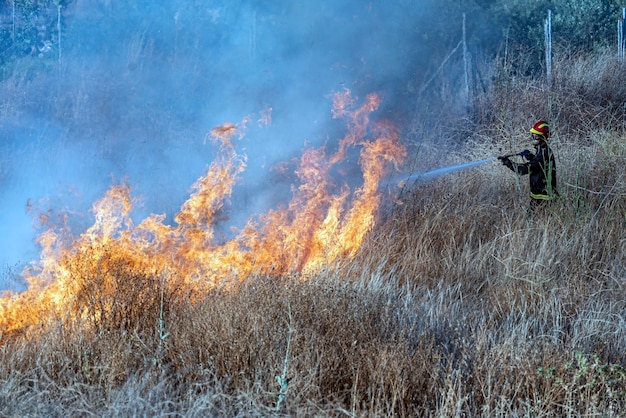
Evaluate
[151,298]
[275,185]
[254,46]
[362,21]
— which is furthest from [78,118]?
[151,298]

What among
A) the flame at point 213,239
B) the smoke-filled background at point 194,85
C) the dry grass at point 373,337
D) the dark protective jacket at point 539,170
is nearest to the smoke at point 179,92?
the smoke-filled background at point 194,85

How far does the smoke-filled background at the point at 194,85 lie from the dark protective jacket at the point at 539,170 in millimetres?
1689

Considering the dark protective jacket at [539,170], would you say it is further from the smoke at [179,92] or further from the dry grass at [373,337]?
the smoke at [179,92]

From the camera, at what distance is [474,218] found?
6145 mm

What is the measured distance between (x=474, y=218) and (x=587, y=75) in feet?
16.5

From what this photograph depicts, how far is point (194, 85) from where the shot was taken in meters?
9.88

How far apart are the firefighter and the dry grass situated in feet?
1.19

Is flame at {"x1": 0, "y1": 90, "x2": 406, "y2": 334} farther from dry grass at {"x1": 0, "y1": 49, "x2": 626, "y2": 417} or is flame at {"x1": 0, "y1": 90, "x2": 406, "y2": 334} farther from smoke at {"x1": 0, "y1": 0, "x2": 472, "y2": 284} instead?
smoke at {"x1": 0, "y1": 0, "x2": 472, "y2": 284}

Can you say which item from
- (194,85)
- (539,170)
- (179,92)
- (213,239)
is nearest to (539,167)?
(539,170)

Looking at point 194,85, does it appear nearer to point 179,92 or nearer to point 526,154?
point 179,92

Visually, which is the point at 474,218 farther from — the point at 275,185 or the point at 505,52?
the point at 505,52

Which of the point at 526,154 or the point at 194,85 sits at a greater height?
the point at 194,85

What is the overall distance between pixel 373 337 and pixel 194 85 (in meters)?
7.19

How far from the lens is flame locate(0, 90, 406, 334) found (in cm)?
444
